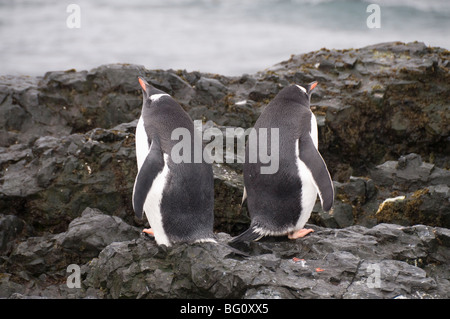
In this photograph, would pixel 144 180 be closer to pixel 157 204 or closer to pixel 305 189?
pixel 157 204

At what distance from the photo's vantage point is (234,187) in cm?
633

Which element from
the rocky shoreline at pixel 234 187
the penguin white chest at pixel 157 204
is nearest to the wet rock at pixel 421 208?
the rocky shoreline at pixel 234 187

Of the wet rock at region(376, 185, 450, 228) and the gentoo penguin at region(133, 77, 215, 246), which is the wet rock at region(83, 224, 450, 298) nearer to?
the gentoo penguin at region(133, 77, 215, 246)

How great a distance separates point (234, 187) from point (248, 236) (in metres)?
1.33

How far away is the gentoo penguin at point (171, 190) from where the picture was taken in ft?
15.5

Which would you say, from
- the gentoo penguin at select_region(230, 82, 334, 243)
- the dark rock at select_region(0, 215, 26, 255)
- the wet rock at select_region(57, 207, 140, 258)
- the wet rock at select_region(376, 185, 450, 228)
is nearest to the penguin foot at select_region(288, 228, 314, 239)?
the gentoo penguin at select_region(230, 82, 334, 243)

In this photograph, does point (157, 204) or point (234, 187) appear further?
point (234, 187)

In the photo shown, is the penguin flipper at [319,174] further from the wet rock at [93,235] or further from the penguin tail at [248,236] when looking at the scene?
the wet rock at [93,235]

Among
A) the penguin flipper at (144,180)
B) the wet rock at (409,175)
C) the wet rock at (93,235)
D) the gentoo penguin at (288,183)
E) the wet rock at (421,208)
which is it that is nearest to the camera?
the penguin flipper at (144,180)

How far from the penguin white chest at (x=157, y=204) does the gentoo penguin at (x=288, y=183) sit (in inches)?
26.3

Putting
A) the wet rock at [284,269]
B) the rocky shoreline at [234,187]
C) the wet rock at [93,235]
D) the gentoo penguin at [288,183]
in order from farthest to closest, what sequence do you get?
the wet rock at [93,235] < the gentoo penguin at [288,183] < the rocky shoreline at [234,187] < the wet rock at [284,269]

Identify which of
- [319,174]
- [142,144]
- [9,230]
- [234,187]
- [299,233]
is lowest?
[9,230]

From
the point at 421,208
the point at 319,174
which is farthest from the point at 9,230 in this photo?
the point at 421,208
